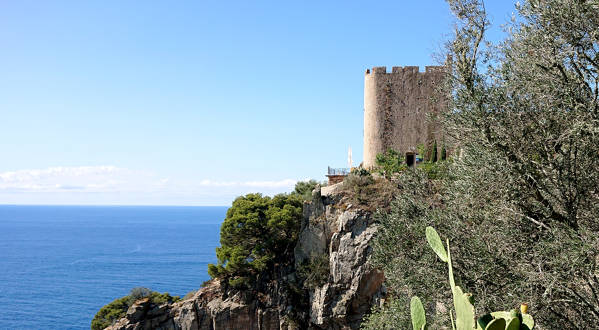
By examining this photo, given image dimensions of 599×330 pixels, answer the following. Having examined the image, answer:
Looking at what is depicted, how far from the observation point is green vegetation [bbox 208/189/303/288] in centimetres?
3164

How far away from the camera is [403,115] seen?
32.8 metres

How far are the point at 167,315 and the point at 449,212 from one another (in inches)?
1009

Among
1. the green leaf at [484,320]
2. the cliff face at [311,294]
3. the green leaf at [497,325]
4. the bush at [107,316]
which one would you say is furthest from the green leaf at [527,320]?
the bush at [107,316]

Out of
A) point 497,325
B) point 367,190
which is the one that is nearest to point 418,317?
point 497,325

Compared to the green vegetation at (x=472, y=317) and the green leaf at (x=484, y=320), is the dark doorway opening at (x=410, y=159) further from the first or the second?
the green leaf at (x=484, y=320)

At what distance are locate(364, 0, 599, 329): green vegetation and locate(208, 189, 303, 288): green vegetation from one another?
2111cm

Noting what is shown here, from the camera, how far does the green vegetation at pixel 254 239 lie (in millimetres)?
31641

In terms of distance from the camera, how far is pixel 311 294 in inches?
1138

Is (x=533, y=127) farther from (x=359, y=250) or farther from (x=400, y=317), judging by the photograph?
(x=359, y=250)

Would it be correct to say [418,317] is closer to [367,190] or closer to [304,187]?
[367,190]

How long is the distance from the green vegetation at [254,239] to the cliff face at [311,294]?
47.0 inches

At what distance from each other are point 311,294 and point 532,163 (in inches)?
827

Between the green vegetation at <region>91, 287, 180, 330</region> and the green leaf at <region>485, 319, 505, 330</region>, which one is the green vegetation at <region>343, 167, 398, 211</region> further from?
the green leaf at <region>485, 319, 505, 330</region>

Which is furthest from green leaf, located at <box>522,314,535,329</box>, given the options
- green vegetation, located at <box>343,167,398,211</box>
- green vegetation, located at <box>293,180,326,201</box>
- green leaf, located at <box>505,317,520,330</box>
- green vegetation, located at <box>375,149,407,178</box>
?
green vegetation, located at <box>293,180,326,201</box>
